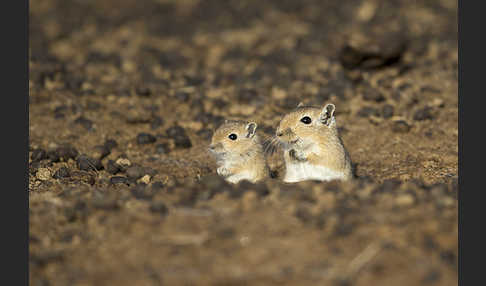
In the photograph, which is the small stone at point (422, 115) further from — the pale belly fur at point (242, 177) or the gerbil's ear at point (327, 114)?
the pale belly fur at point (242, 177)

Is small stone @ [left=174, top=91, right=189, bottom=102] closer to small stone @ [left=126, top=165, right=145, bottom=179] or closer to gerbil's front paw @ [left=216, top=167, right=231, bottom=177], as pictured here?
small stone @ [left=126, top=165, right=145, bottom=179]

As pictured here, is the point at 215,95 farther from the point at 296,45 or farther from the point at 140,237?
the point at 140,237

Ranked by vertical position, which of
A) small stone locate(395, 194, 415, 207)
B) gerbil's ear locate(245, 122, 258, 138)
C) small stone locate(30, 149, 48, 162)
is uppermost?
gerbil's ear locate(245, 122, 258, 138)

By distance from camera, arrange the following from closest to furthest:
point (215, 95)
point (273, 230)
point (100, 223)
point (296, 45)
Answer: point (273, 230), point (100, 223), point (215, 95), point (296, 45)

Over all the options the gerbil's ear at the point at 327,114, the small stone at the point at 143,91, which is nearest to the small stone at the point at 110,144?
the small stone at the point at 143,91

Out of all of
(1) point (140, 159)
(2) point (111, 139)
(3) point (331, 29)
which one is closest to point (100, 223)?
(1) point (140, 159)

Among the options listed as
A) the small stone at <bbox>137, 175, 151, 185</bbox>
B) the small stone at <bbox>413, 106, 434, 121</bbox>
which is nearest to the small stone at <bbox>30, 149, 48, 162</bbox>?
the small stone at <bbox>137, 175, 151, 185</bbox>
